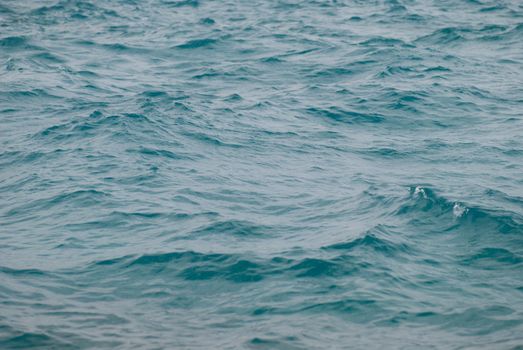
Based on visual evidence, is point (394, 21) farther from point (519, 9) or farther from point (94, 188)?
point (94, 188)

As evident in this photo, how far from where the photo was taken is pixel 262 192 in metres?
14.4

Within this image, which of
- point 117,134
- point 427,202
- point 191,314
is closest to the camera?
point 191,314

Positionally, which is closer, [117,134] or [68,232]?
[68,232]

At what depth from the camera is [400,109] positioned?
19859 millimetres

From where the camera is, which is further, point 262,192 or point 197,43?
point 197,43

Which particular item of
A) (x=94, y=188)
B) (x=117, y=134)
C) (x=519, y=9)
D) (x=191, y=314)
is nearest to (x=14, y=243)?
(x=94, y=188)

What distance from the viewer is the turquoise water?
382 inches

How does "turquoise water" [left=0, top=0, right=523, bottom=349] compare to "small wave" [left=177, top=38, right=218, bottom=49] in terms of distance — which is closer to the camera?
"turquoise water" [left=0, top=0, right=523, bottom=349]

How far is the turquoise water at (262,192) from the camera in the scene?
9.70 meters

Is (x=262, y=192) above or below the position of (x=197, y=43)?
below

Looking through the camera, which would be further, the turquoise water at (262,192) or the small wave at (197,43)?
the small wave at (197,43)

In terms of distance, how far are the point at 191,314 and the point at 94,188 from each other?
5.35 metres

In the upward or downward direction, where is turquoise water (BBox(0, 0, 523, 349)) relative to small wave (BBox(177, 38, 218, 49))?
downward

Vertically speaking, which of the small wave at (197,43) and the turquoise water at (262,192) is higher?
the small wave at (197,43)
